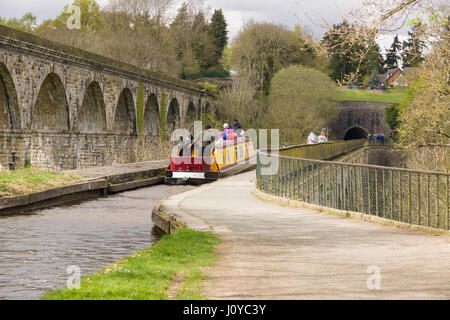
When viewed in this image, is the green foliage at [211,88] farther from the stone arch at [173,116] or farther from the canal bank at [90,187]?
the canal bank at [90,187]

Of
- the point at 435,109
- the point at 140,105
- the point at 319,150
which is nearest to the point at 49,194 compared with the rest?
the point at 435,109

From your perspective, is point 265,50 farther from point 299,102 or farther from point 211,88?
point 299,102

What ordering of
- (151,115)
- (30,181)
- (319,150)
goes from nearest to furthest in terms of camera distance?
(30,181)
(319,150)
(151,115)

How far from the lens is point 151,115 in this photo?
47.3m

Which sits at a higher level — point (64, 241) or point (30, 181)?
point (30, 181)

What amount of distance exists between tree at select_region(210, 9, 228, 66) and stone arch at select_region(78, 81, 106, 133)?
1828 inches

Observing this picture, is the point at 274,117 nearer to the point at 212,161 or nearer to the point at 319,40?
the point at 212,161

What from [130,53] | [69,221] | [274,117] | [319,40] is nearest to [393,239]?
[319,40]

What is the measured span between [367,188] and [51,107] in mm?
21977

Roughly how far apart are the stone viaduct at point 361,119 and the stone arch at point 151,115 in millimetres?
35533

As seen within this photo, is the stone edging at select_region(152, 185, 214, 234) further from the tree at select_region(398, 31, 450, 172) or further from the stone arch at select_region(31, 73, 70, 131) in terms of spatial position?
the stone arch at select_region(31, 73, 70, 131)

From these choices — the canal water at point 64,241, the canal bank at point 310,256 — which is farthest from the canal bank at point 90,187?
the canal bank at point 310,256

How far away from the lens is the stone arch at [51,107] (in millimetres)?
30094
